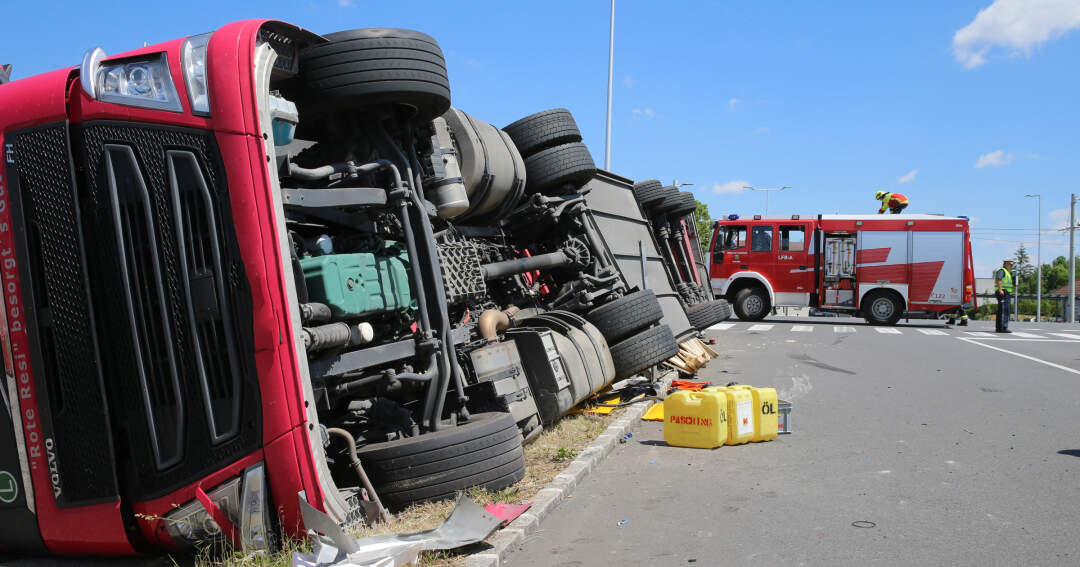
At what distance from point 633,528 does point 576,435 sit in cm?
239

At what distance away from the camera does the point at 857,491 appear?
16.4 feet

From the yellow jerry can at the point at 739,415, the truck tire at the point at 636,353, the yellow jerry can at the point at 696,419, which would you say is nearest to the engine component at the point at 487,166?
the truck tire at the point at 636,353

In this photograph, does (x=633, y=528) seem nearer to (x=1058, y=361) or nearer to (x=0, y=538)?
(x=0, y=538)

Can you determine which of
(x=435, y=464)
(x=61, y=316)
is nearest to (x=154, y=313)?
(x=61, y=316)

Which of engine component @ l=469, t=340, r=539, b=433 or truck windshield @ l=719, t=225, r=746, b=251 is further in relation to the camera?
truck windshield @ l=719, t=225, r=746, b=251

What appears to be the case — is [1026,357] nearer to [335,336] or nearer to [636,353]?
[636,353]

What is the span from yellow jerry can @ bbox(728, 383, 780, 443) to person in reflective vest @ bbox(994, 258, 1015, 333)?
17.8 metres

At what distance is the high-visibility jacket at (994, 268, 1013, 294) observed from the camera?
21.6 meters

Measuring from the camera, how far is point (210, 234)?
3529 mm

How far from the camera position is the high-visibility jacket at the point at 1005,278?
21641mm

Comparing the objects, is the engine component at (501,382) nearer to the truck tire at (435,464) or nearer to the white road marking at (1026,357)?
the truck tire at (435,464)

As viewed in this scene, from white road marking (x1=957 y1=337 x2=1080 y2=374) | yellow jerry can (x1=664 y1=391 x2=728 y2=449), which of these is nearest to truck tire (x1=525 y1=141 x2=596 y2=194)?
yellow jerry can (x1=664 y1=391 x2=728 y2=449)

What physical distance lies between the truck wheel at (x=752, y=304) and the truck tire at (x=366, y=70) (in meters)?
20.7

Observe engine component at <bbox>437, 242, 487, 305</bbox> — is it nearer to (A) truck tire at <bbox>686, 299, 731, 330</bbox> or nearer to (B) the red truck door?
(A) truck tire at <bbox>686, 299, 731, 330</bbox>
